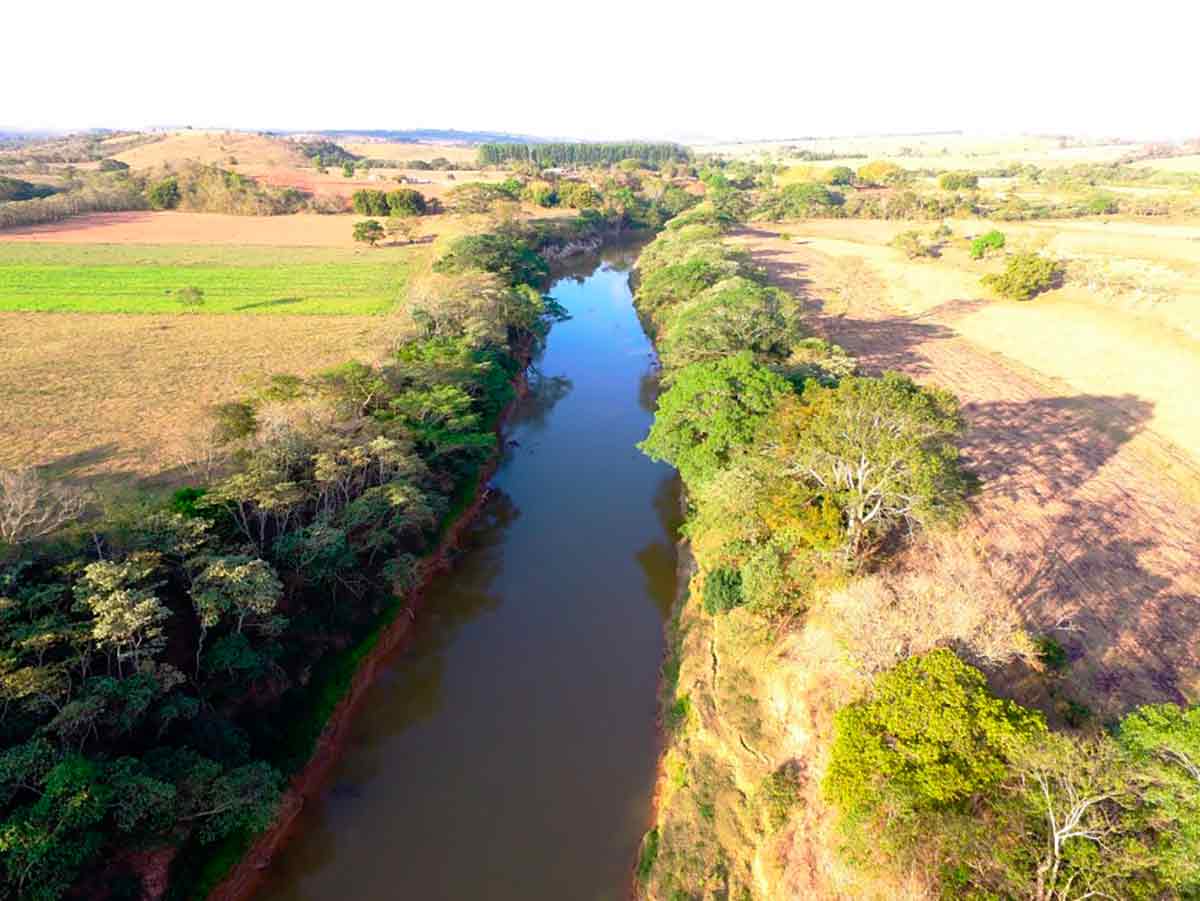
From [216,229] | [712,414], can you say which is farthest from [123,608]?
[216,229]

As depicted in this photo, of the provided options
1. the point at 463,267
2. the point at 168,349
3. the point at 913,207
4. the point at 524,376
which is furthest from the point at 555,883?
the point at 913,207

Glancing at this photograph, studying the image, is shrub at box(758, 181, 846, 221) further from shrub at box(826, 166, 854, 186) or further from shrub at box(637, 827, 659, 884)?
shrub at box(637, 827, 659, 884)

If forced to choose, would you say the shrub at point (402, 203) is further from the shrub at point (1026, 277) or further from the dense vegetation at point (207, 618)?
the shrub at point (1026, 277)

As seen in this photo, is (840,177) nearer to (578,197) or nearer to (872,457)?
(578,197)

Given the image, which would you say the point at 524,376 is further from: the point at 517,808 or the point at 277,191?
the point at 277,191

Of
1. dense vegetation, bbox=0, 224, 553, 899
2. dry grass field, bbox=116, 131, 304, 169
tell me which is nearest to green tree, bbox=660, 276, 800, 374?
dense vegetation, bbox=0, 224, 553, 899

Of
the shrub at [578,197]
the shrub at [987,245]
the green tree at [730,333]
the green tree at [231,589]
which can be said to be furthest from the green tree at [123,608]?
the shrub at [578,197]

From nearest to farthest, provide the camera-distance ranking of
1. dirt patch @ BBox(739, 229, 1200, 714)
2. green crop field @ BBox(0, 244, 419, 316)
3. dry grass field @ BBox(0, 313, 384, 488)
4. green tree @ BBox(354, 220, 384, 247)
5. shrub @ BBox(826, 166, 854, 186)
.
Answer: dirt patch @ BBox(739, 229, 1200, 714), dry grass field @ BBox(0, 313, 384, 488), green crop field @ BBox(0, 244, 419, 316), green tree @ BBox(354, 220, 384, 247), shrub @ BBox(826, 166, 854, 186)
